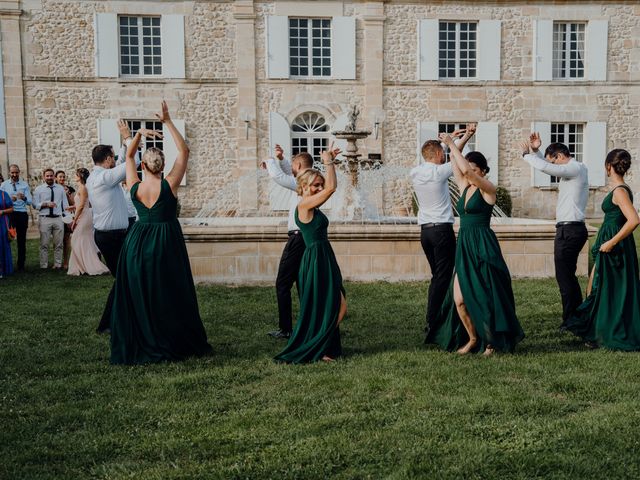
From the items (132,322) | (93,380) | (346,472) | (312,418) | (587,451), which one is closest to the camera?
(346,472)

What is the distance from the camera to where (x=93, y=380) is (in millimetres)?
5148

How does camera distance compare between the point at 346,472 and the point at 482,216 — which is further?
the point at 482,216

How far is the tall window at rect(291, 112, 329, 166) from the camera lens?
774 inches

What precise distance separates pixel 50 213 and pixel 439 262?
25.4 feet

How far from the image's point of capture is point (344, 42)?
19312 millimetres

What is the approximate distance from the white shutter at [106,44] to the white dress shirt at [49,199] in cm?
797

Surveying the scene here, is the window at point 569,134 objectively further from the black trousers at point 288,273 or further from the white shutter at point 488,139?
the black trousers at point 288,273

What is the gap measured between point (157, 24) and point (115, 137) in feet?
11.1

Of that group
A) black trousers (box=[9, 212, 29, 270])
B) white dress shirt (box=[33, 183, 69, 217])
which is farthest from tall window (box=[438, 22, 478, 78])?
black trousers (box=[9, 212, 29, 270])

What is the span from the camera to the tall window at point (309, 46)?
A: 64.2 feet

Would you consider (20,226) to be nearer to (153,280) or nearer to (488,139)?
(153,280)

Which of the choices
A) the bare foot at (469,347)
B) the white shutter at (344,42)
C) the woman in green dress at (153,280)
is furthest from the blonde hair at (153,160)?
the white shutter at (344,42)

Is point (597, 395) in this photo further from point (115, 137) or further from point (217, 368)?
point (115, 137)

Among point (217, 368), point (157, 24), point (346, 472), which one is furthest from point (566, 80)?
point (346, 472)
